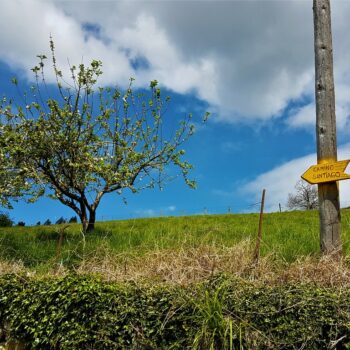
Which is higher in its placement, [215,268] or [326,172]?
[326,172]

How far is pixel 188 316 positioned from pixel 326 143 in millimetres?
3545

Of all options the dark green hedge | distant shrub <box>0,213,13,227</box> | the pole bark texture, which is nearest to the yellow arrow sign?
the pole bark texture

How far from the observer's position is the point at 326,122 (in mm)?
6578

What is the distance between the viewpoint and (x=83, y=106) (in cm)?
1342

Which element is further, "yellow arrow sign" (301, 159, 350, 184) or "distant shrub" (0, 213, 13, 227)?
"distant shrub" (0, 213, 13, 227)

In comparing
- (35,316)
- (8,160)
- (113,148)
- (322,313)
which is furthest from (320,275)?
(8,160)

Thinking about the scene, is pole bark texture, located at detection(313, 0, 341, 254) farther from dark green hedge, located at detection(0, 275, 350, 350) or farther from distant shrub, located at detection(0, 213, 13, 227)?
distant shrub, located at detection(0, 213, 13, 227)

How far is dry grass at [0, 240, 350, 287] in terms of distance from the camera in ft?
17.6

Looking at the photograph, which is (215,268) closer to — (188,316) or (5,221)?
(188,316)

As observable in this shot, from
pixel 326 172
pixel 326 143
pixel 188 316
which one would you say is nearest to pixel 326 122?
pixel 326 143

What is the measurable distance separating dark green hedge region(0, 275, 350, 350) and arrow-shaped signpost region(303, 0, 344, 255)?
1891 mm

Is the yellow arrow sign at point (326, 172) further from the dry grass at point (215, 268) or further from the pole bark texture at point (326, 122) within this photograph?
the dry grass at point (215, 268)

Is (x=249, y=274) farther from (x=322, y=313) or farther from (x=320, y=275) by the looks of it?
(x=322, y=313)

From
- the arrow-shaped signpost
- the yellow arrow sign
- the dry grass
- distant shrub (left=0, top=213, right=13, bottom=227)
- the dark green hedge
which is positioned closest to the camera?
the dark green hedge
